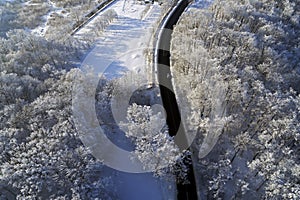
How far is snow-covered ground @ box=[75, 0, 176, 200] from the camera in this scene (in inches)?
1414

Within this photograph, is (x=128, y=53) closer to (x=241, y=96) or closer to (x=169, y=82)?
(x=169, y=82)

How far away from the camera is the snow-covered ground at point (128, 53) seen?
118ft

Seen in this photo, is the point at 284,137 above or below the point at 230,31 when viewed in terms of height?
below

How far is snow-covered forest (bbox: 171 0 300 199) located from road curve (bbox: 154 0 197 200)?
1.28 metres

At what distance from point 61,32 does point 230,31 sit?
127ft

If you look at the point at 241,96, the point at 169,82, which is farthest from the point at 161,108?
the point at 241,96

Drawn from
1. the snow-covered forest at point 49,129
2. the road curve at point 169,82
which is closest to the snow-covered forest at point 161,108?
the snow-covered forest at point 49,129

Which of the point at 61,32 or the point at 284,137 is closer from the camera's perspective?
the point at 284,137

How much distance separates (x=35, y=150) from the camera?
32.3 meters

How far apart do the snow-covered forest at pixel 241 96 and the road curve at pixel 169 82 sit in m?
1.28

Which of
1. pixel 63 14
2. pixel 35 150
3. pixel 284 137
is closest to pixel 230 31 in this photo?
pixel 284 137

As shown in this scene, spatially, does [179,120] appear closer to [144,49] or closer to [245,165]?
[245,165]

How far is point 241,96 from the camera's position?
44250mm

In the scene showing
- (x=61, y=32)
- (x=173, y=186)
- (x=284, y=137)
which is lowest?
(x=173, y=186)
